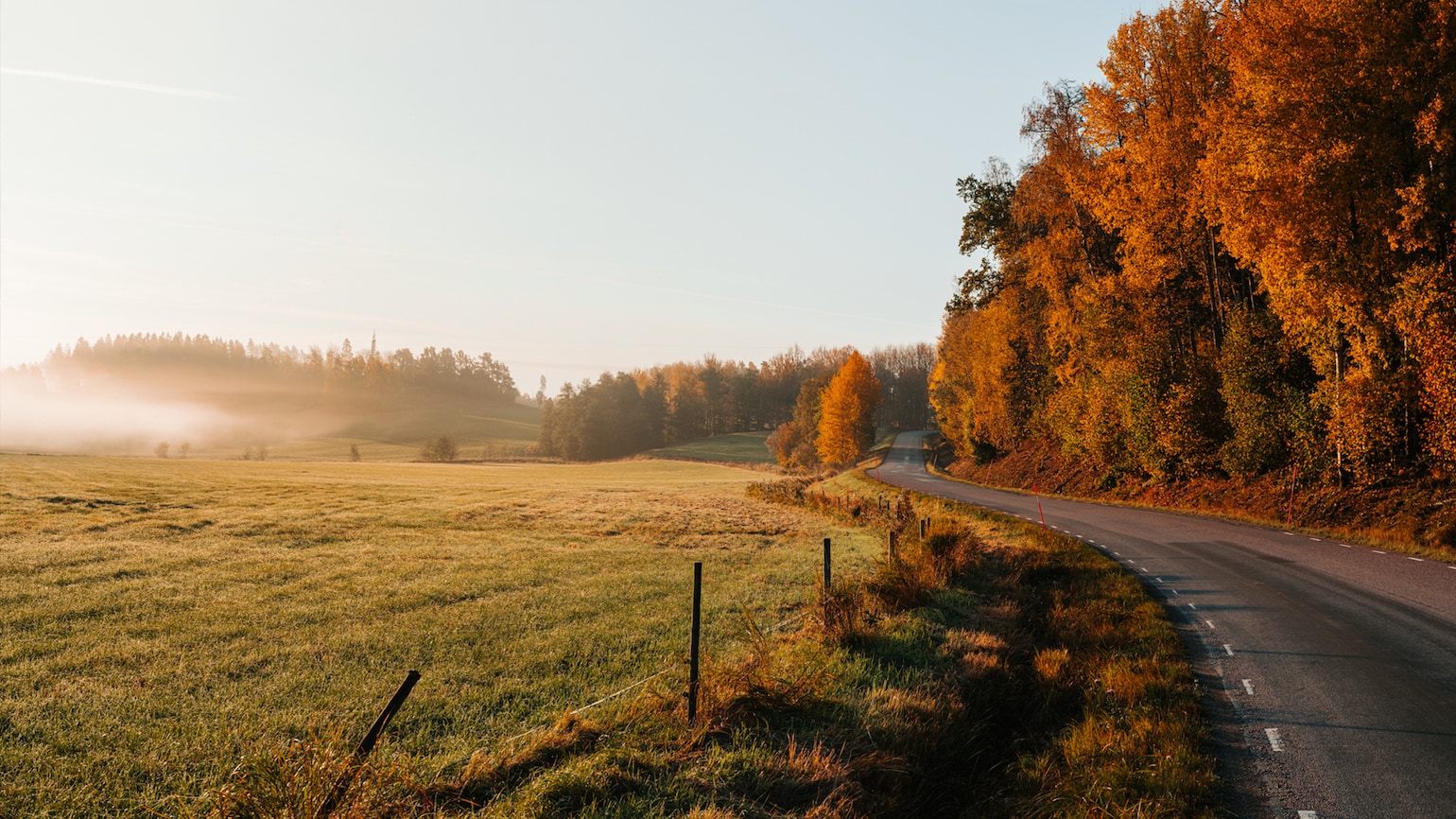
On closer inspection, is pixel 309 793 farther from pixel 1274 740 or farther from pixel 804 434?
pixel 804 434

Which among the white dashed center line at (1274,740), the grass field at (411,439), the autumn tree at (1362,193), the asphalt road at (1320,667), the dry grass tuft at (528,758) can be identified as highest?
the autumn tree at (1362,193)

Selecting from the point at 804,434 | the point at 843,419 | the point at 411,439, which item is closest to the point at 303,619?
the point at 843,419

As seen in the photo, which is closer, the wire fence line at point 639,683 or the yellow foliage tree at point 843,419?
the wire fence line at point 639,683

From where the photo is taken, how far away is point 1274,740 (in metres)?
6.36

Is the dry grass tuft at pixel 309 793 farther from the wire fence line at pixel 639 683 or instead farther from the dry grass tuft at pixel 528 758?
the wire fence line at pixel 639 683

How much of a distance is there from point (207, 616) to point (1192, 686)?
1503cm

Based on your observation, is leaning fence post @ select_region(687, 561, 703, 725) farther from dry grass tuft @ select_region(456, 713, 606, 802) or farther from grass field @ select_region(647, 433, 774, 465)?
grass field @ select_region(647, 433, 774, 465)

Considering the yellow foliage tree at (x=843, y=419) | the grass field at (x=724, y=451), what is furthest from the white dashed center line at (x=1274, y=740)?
the grass field at (x=724, y=451)

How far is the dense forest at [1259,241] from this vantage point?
14.9 meters

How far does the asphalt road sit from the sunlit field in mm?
6880

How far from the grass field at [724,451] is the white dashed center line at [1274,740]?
253ft

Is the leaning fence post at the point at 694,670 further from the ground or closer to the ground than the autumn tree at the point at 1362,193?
closer to the ground

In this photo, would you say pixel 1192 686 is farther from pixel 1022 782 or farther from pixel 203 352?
pixel 203 352

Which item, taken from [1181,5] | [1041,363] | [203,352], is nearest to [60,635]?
[1181,5]
